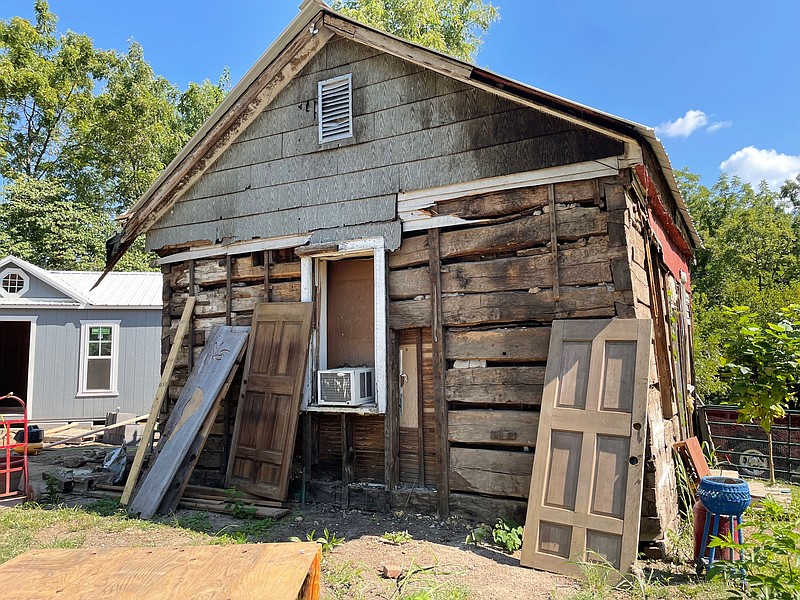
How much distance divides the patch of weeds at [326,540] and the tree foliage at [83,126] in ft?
68.5

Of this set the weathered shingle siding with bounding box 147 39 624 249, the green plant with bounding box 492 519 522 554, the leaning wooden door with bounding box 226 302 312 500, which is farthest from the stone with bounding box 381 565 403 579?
the weathered shingle siding with bounding box 147 39 624 249

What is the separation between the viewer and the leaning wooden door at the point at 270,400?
6723 mm

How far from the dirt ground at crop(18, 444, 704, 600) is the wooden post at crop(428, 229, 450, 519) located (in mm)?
Answer: 316

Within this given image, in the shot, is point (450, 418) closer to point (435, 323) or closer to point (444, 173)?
point (435, 323)

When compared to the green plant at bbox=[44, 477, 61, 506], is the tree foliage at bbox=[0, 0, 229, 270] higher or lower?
higher

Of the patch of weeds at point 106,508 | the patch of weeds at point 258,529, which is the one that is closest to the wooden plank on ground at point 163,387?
the patch of weeds at point 106,508

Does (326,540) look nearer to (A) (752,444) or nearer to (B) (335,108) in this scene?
(B) (335,108)

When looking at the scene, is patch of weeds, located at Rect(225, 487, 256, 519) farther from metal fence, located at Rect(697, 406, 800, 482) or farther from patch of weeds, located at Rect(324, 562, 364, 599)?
metal fence, located at Rect(697, 406, 800, 482)

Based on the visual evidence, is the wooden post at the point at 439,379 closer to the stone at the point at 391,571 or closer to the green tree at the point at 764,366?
the stone at the point at 391,571

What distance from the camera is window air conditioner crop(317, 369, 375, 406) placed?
6.47 metres

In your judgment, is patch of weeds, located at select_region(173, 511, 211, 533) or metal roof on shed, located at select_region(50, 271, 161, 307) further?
metal roof on shed, located at select_region(50, 271, 161, 307)

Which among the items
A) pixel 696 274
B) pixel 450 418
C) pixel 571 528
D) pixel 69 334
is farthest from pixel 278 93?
pixel 696 274

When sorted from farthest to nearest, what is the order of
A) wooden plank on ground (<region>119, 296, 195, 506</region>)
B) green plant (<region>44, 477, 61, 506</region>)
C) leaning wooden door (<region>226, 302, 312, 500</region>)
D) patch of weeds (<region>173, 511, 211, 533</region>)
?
wooden plank on ground (<region>119, 296, 195, 506</region>)
green plant (<region>44, 477, 61, 506</region>)
leaning wooden door (<region>226, 302, 312, 500</region>)
patch of weeds (<region>173, 511, 211, 533</region>)

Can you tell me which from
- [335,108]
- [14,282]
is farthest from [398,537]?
[14,282]
